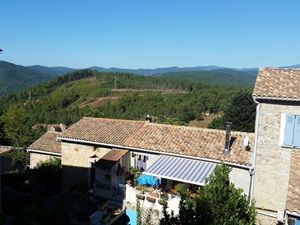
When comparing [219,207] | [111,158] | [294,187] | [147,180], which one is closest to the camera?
[219,207]

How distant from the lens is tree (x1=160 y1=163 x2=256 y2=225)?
12.5 metres

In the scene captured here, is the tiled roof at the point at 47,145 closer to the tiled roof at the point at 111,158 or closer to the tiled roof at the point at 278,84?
the tiled roof at the point at 111,158

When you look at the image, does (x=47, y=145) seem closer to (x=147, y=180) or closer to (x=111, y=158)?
(x=111, y=158)

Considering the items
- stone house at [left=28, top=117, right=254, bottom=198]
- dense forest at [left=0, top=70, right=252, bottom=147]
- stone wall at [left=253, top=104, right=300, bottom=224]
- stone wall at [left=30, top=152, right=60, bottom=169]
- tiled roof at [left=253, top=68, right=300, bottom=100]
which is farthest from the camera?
dense forest at [left=0, top=70, right=252, bottom=147]

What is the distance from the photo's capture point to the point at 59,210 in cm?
2142

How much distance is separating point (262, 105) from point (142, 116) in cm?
6981

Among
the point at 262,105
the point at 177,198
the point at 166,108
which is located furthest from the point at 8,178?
the point at 166,108

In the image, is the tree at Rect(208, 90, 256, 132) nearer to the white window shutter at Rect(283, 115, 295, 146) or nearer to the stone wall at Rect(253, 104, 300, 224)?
the stone wall at Rect(253, 104, 300, 224)

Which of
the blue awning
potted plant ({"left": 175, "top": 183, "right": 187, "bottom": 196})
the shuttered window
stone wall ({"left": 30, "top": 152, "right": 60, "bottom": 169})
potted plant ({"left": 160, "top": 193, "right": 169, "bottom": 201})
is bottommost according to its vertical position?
stone wall ({"left": 30, "top": 152, "right": 60, "bottom": 169})

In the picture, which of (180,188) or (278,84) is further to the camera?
A: (180,188)

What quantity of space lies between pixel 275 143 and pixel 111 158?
12194 millimetres

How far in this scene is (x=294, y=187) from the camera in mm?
17078

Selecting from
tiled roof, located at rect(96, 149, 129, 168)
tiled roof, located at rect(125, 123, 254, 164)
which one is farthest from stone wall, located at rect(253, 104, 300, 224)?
tiled roof, located at rect(96, 149, 129, 168)

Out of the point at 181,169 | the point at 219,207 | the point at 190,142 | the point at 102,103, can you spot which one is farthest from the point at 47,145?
the point at 102,103
